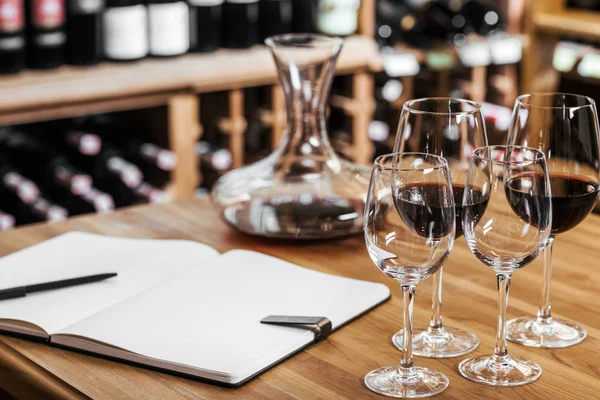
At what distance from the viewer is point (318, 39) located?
4.08 feet

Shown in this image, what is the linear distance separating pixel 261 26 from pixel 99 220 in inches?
47.8

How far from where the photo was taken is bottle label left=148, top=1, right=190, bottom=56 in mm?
2137

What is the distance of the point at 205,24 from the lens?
90.6 inches

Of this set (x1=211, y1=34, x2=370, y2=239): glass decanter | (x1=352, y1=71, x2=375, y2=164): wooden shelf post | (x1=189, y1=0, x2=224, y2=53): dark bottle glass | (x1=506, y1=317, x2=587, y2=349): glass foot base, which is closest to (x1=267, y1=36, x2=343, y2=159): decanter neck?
(x1=211, y1=34, x2=370, y2=239): glass decanter

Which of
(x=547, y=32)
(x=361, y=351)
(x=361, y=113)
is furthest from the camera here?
(x=547, y=32)

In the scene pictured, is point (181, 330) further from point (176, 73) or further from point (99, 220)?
point (176, 73)

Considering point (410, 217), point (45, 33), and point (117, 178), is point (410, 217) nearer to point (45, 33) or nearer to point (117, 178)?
point (45, 33)

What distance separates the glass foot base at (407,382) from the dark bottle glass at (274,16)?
1.68 m

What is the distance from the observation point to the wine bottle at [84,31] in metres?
2.10

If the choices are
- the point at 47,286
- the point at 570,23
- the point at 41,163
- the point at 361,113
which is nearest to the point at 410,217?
the point at 47,286

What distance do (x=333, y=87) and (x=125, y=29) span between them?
0.94 meters

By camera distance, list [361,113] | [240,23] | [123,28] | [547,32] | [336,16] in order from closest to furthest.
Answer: [123,28] < [240,23] < [336,16] < [361,113] < [547,32]

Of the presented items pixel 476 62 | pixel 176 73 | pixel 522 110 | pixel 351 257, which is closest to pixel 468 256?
pixel 351 257

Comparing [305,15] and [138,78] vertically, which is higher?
[305,15]
